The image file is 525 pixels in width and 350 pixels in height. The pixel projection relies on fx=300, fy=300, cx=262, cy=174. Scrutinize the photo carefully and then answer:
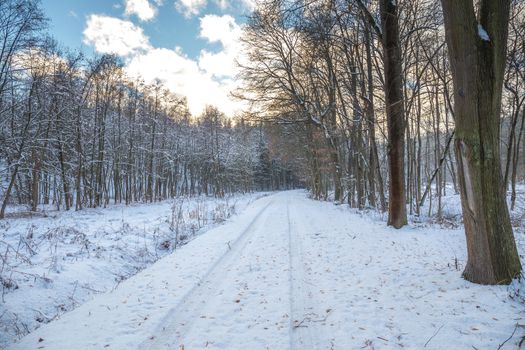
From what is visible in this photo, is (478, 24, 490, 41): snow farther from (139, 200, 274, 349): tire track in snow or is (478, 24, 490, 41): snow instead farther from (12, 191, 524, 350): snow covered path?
(139, 200, 274, 349): tire track in snow

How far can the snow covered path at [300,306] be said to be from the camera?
3299mm

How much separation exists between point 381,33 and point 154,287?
29.6ft

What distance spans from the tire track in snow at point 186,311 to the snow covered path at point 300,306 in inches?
0.6

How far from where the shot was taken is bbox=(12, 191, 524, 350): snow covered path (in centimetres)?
330

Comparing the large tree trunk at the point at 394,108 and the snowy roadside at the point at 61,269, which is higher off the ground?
the large tree trunk at the point at 394,108

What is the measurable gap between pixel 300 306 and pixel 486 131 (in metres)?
3.59

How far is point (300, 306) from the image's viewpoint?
165 inches

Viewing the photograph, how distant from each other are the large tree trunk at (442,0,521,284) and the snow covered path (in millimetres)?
485

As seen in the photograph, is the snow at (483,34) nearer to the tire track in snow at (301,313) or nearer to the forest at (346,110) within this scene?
the forest at (346,110)

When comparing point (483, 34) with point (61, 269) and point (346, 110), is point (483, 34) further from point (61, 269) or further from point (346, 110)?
point (346, 110)

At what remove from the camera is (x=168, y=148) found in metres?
39.3

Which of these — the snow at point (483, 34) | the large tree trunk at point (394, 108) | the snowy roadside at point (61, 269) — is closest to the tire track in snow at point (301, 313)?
the snowy roadside at point (61, 269)

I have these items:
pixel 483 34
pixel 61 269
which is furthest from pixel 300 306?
pixel 61 269

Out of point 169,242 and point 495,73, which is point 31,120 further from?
point 495,73
